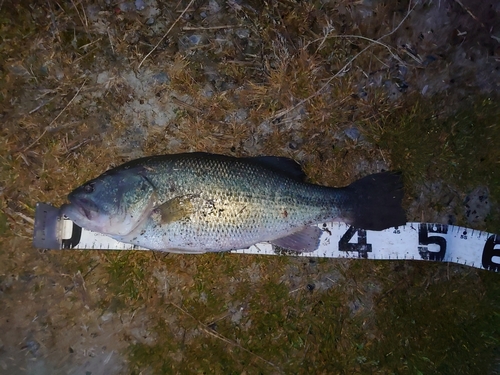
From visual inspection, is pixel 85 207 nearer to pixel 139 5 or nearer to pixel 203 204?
pixel 203 204

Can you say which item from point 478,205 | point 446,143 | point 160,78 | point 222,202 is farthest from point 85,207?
point 478,205

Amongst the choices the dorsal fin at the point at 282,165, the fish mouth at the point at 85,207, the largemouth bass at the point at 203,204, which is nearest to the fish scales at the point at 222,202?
the largemouth bass at the point at 203,204

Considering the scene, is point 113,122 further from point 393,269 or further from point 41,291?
point 393,269

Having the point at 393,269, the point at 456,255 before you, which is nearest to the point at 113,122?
the point at 393,269

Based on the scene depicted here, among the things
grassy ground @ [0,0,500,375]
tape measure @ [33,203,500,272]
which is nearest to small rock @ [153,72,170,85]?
grassy ground @ [0,0,500,375]

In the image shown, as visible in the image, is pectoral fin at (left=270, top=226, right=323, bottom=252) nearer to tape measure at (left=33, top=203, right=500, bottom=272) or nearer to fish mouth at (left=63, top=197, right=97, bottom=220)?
tape measure at (left=33, top=203, right=500, bottom=272)
